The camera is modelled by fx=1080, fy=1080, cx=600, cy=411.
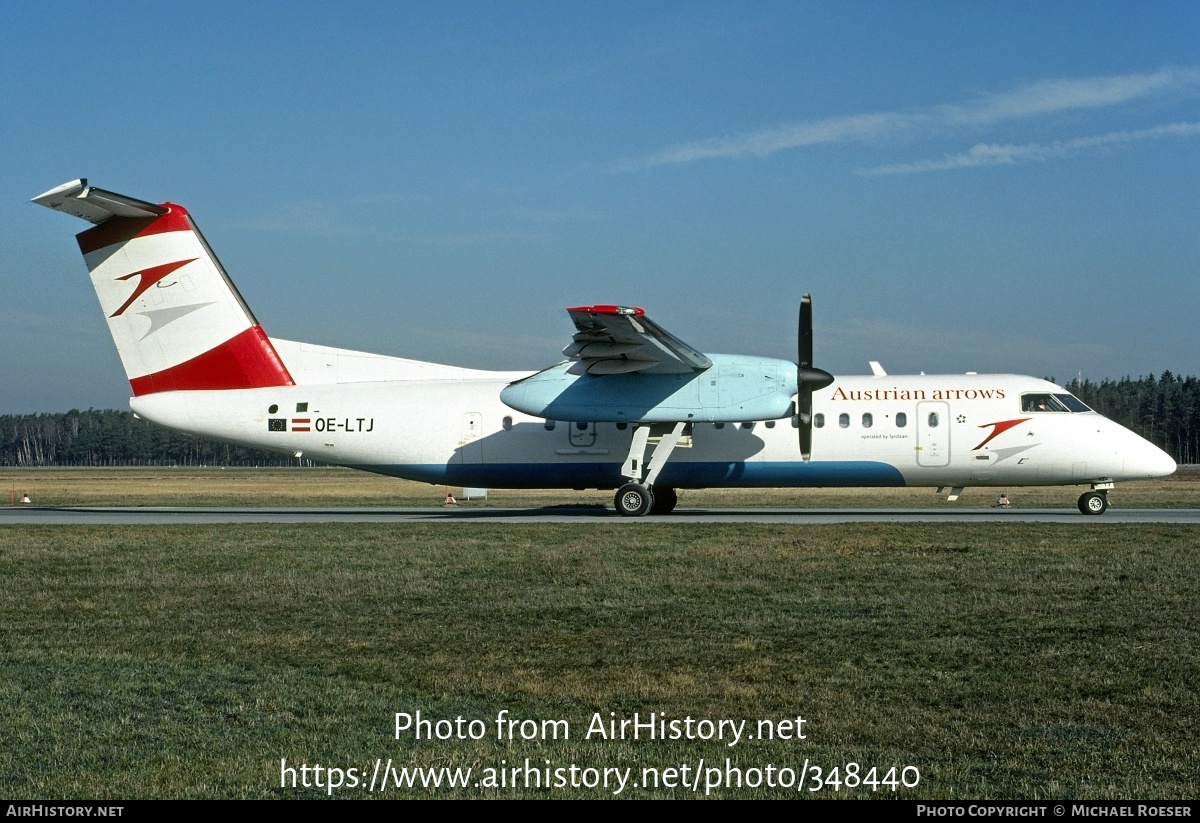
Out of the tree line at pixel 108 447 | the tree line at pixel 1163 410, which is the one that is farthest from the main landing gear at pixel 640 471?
the tree line at pixel 108 447

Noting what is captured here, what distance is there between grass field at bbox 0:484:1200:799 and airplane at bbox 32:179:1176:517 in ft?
23.1

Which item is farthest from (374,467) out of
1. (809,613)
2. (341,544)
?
(809,613)

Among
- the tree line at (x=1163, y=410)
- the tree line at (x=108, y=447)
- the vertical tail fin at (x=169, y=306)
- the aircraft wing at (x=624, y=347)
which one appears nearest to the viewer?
the aircraft wing at (x=624, y=347)

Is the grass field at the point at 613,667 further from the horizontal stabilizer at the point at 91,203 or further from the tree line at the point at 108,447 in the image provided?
the tree line at the point at 108,447

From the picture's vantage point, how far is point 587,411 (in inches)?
945

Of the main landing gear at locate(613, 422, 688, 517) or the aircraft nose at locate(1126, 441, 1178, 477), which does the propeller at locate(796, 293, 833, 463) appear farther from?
the aircraft nose at locate(1126, 441, 1178, 477)

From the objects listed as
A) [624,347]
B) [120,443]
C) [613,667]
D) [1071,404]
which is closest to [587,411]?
[624,347]

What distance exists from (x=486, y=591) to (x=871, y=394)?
14.0m

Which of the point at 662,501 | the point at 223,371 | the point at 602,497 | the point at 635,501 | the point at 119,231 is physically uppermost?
the point at 119,231

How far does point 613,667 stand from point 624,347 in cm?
1445

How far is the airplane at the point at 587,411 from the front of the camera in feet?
78.4

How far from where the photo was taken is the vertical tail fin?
24969mm

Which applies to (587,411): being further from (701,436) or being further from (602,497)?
(602,497)

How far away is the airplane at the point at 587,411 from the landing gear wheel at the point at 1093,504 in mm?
49
